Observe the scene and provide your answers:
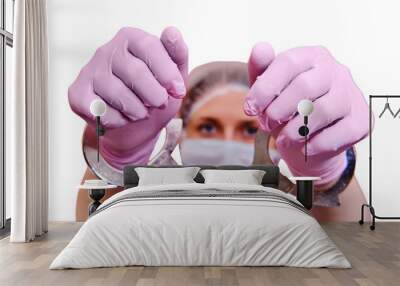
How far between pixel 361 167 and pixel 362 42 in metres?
1.58

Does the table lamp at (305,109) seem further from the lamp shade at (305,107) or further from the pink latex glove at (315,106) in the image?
the pink latex glove at (315,106)

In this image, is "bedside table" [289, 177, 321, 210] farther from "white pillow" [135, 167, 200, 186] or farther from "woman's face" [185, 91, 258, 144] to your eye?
"white pillow" [135, 167, 200, 186]

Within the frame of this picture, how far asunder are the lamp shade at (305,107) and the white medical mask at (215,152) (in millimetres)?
777

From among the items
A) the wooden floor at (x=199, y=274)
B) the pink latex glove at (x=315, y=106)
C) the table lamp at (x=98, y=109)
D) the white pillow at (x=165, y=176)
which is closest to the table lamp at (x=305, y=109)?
the pink latex glove at (x=315, y=106)

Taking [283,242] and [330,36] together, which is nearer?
[283,242]

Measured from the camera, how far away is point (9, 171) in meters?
6.71

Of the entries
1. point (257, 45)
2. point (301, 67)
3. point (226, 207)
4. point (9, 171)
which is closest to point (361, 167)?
point (301, 67)

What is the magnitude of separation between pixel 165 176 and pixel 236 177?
814mm

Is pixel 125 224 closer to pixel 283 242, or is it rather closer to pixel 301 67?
Answer: pixel 283 242

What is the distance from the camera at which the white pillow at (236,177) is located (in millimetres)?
6609

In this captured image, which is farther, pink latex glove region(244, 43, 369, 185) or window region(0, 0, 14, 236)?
pink latex glove region(244, 43, 369, 185)

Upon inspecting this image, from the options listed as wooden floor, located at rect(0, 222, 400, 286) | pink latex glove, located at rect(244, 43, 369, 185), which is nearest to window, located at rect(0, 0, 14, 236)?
wooden floor, located at rect(0, 222, 400, 286)

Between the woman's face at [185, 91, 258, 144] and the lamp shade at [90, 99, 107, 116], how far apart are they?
108 cm

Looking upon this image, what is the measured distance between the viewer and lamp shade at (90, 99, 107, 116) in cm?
693
